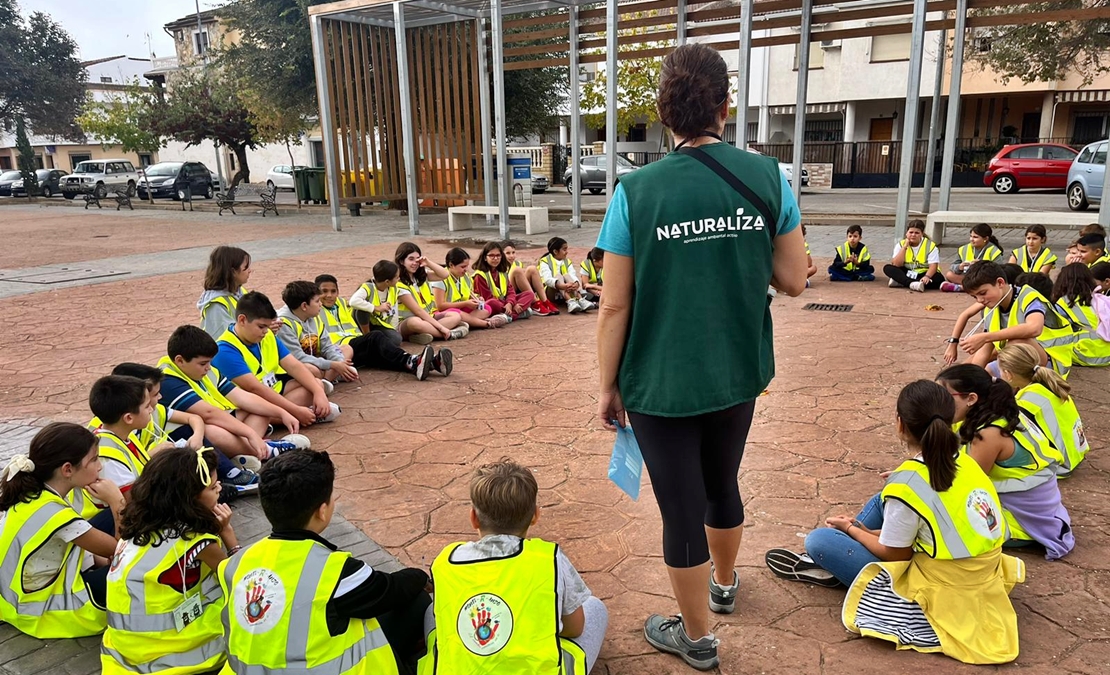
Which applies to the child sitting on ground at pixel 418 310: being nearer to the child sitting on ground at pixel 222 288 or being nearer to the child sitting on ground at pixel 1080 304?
the child sitting on ground at pixel 222 288

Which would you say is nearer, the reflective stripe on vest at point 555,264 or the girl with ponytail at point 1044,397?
the girl with ponytail at point 1044,397

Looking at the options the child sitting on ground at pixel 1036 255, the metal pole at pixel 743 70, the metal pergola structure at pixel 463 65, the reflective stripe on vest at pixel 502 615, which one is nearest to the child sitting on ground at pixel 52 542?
the reflective stripe on vest at pixel 502 615

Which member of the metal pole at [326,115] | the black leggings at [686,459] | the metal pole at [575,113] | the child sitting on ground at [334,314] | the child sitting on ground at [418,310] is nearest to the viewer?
the black leggings at [686,459]

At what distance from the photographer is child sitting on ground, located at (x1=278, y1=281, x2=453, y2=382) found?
5684 millimetres

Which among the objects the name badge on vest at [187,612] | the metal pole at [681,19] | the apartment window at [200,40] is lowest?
the name badge on vest at [187,612]

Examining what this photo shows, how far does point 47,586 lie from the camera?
2844 mm

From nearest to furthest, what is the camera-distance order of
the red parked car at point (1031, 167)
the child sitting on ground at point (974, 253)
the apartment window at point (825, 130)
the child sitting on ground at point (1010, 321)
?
the child sitting on ground at point (1010, 321)
the child sitting on ground at point (974, 253)
the red parked car at point (1031, 167)
the apartment window at point (825, 130)

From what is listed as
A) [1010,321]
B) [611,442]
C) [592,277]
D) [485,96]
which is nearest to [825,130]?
[485,96]

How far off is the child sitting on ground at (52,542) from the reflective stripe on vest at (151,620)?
1.13ft

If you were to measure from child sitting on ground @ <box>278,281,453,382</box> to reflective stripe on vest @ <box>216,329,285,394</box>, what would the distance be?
1.58 ft

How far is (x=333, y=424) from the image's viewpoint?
5.27 metres

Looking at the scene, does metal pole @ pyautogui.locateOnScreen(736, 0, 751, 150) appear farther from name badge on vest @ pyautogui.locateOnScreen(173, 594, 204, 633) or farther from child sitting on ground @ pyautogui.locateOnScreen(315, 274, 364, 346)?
name badge on vest @ pyautogui.locateOnScreen(173, 594, 204, 633)

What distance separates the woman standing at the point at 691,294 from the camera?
7.29ft

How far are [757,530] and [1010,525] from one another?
Answer: 1034 mm
